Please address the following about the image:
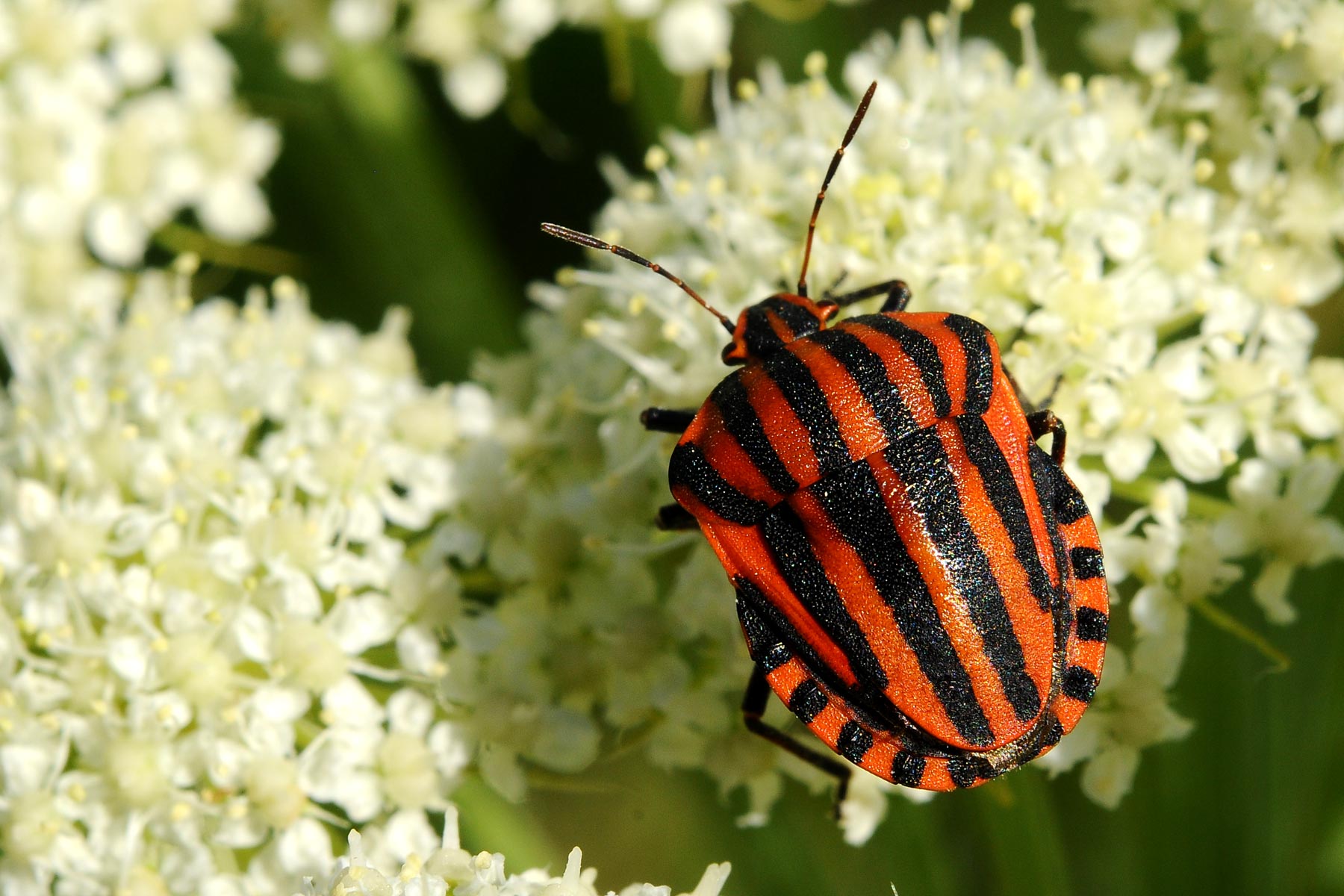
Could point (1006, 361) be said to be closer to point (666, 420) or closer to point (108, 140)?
point (666, 420)

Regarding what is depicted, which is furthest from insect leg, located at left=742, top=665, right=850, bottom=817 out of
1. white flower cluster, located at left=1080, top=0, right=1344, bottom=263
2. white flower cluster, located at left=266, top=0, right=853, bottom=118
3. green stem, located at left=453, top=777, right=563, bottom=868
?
white flower cluster, located at left=266, top=0, right=853, bottom=118

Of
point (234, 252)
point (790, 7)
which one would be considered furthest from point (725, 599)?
point (234, 252)

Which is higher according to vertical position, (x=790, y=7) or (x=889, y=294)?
(x=790, y=7)

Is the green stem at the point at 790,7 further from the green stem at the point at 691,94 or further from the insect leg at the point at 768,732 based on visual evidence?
the insect leg at the point at 768,732

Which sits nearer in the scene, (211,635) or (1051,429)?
(1051,429)

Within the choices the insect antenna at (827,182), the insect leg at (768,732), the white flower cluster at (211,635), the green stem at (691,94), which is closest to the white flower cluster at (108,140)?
the white flower cluster at (211,635)

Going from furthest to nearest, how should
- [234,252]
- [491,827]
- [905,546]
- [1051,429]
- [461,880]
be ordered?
[234,252] → [491,827] → [1051,429] → [905,546] → [461,880]

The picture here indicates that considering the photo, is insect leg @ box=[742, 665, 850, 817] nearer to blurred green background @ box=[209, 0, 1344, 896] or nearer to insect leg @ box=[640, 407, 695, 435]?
blurred green background @ box=[209, 0, 1344, 896]
